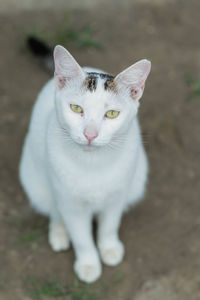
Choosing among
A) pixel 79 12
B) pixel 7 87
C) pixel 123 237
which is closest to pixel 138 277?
pixel 123 237

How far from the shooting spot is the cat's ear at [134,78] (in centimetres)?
208

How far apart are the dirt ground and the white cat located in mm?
161

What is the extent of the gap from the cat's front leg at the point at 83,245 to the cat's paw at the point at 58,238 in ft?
0.37

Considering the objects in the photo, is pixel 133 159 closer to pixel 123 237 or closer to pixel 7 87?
pixel 123 237

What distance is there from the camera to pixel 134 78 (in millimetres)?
2139

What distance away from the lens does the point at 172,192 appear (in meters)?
3.38

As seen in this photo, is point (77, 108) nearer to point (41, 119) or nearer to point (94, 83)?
point (94, 83)

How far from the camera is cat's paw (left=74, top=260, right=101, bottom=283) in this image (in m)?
2.86

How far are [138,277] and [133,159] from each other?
0.86 m

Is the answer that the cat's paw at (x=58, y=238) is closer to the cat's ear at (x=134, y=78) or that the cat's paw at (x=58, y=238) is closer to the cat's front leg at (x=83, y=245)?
the cat's front leg at (x=83, y=245)

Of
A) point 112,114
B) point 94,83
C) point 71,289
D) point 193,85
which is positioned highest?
point 94,83

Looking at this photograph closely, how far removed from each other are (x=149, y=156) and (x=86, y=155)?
54.1 inches

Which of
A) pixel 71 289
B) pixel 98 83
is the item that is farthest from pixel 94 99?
pixel 71 289

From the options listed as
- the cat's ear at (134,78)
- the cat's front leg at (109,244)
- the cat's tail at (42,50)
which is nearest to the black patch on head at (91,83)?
the cat's ear at (134,78)
